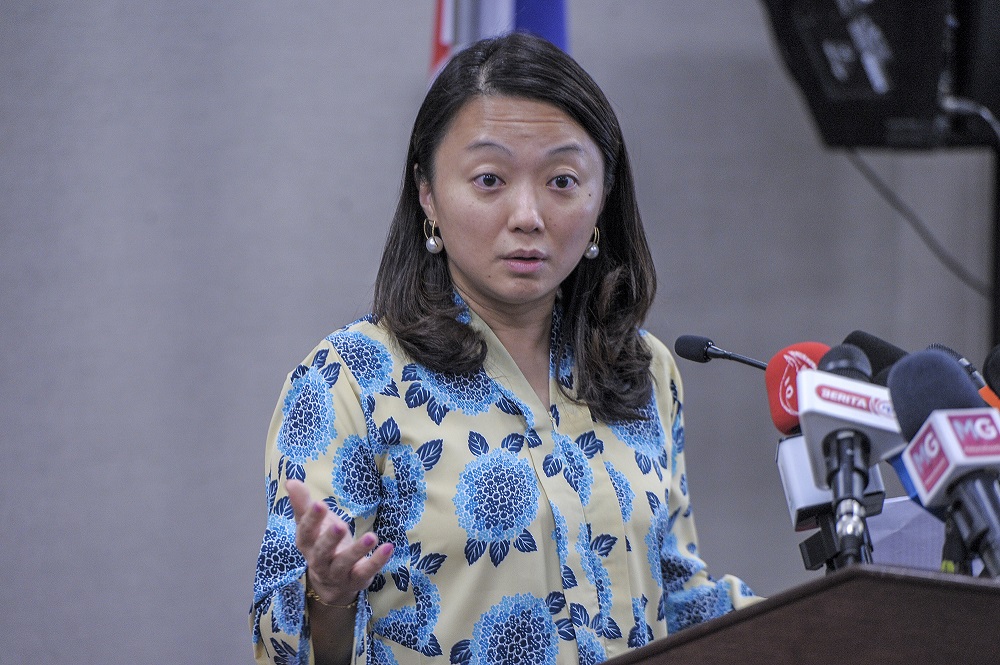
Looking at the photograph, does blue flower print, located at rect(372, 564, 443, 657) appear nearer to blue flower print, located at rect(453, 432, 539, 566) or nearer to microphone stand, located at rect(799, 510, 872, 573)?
blue flower print, located at rect(453, 432, 539, 566)

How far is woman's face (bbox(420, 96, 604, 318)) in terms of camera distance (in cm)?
129

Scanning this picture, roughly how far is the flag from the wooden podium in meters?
1.87

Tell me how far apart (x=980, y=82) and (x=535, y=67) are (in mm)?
1517

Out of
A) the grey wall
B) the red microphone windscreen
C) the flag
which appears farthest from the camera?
the grey wall

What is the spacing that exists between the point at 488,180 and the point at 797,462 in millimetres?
553

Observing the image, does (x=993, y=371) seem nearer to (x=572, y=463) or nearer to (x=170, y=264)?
(x=572, y=463)

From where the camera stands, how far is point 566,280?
5.03 ft

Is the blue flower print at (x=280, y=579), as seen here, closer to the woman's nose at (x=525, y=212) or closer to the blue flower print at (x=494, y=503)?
the blue flower print at (x=494, y=503)

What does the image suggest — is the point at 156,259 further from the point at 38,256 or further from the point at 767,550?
the point at 767,550

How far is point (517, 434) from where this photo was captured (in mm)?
1295

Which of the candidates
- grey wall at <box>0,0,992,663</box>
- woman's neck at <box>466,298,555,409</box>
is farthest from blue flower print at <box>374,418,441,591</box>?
grey wall at <box>0,0,992,663</box>

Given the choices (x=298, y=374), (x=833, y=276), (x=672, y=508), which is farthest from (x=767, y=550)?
(x=298, y=374)

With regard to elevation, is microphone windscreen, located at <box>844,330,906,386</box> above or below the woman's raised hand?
above

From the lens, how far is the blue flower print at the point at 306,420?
118 cm
